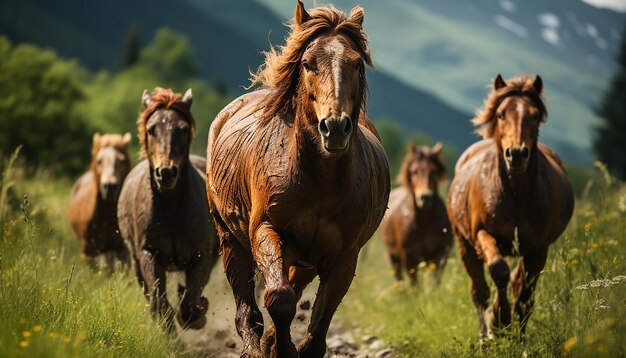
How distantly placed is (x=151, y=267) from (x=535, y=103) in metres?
4.60

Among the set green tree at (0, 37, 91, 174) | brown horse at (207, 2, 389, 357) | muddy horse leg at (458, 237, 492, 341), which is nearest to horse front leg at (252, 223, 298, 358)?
brown horse at (207, 2, 389, 357)

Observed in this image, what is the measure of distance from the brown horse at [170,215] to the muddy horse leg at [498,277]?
3.03 meters

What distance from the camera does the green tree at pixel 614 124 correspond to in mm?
61500

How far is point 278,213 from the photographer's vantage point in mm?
5859

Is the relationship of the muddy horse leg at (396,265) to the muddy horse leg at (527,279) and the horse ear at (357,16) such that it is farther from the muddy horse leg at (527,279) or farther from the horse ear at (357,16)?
the horse ear at (357,16)

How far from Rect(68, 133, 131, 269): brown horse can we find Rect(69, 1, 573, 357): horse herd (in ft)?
0.08

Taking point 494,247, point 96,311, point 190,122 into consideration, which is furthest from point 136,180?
point 494,247

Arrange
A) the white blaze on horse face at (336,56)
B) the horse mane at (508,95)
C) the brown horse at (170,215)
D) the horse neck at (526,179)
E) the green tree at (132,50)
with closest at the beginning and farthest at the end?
the white blaze on horse face at (336,56) → the brown horse at (170,215) → the horse neck at (526,179) → the horse mane at (508,95) → the green tree at (132,50)

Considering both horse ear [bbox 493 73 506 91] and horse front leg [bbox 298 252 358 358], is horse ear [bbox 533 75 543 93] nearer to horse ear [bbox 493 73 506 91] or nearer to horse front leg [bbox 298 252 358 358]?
horse ear [bbox 493 73 506 91]

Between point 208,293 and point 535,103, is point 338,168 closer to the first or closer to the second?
point 535,103

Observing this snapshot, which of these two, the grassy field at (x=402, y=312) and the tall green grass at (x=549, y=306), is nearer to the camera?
the grassy field at (x=402, y=312)

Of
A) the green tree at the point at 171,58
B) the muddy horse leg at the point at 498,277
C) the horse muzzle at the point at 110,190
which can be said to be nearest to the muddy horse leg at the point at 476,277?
the muddy horse leg at the point at 498,277

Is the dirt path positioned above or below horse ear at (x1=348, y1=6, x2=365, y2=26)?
below

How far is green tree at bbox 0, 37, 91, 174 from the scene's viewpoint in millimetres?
44406
